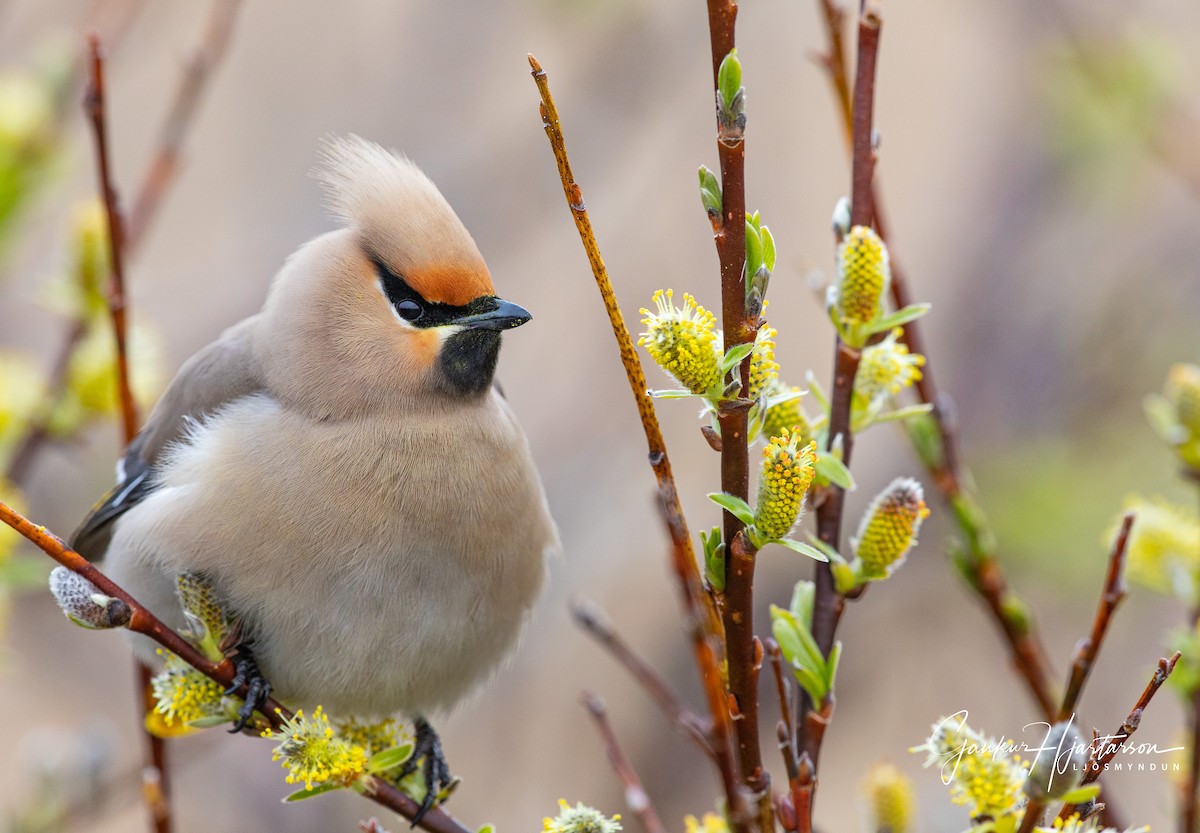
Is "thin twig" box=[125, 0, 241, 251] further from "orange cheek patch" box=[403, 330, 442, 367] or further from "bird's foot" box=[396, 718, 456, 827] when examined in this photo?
"bird's foot" box=[396, 718, 456, 827]

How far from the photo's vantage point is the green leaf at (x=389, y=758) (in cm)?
207

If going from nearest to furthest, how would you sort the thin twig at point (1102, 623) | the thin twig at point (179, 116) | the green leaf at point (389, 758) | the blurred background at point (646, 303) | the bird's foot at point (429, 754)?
1. the thin twig at point (1102, 623)
2. the green leaf at point (389, 758)
3. the thin twig at point (179, 116)
4. the bird's foot at point (429, 754)
5. the blurred background at point (646, 303)

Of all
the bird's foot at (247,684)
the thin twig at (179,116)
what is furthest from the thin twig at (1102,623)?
the thin twig at (179,116)

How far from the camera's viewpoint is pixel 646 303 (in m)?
5.46

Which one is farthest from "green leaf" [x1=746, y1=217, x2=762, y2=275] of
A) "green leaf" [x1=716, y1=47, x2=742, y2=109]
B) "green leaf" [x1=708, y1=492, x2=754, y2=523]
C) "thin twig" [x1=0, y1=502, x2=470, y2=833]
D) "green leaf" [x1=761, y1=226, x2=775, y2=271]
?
"thin twig" [x1=0, y1=502, x2=470, y2=833]


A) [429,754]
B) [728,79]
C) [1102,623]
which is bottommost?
[429,754]

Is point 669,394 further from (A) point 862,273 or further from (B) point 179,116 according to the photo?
(B) point 179,116

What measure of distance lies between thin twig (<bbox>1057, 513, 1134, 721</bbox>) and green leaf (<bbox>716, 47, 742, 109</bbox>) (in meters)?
0.75

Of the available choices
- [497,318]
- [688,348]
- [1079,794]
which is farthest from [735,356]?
[497,318]

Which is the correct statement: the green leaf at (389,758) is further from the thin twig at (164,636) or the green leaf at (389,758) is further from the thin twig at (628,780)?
the thin twig at (628,780)

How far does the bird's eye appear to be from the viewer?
298 centimetres

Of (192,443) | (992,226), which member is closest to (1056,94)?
(992,226)

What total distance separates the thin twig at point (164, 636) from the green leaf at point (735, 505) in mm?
763

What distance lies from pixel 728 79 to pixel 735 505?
48 cm
